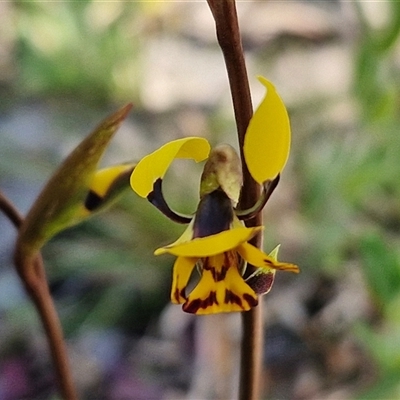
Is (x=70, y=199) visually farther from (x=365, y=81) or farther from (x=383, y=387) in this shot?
(x=365, y=81)

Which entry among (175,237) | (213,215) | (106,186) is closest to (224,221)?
(213,215)

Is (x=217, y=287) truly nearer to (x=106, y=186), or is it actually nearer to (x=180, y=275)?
(x=180, y=275)

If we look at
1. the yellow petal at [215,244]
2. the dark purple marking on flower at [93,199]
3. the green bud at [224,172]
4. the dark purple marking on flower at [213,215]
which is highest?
the dark purple marking on flower at [93,199]

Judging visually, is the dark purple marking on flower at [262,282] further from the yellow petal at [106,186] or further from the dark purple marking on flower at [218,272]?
the yellow petal at [106,186]

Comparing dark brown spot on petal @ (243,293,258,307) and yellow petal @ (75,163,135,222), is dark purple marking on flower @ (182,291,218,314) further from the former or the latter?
yellow petal @ (75,163,135,222)

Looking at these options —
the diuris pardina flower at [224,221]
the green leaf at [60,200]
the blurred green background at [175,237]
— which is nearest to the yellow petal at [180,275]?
the diuris pardina flower at [224,221]

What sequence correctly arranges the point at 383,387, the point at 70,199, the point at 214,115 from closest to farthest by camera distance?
the point at 70,199
the point at 383,387
the point at 214,115

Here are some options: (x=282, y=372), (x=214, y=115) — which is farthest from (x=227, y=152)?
(x=214, y=115)
